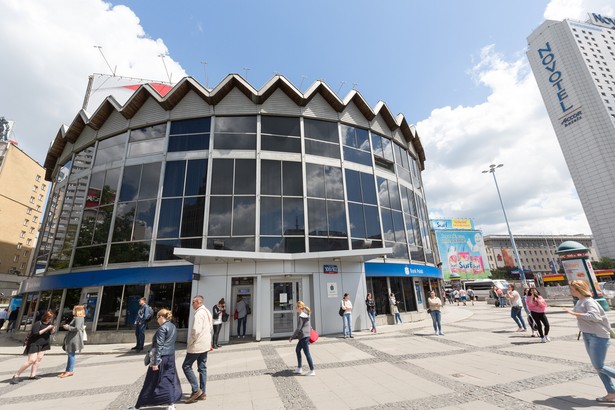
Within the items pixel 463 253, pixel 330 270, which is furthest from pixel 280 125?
pixel 463 253

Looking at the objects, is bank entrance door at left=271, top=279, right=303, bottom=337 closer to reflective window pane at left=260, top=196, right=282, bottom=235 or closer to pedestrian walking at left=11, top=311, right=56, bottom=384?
reflective window pane at left=260, top=196, right=282, bottom=235

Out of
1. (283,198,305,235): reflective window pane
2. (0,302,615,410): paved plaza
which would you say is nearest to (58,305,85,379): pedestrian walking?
(0,302,615,410): paved plaza

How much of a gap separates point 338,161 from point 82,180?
17.3 m

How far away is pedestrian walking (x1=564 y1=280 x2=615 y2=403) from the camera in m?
4.10

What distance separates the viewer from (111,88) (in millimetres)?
21891

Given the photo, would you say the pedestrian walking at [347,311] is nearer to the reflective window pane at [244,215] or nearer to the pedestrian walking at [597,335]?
the reflective window pane at [244,215]

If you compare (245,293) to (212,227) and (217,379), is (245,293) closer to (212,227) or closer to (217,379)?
(212,227)

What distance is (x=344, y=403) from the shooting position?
15.6ft

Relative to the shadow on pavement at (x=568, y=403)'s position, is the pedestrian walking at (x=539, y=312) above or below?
above

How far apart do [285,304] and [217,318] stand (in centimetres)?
332

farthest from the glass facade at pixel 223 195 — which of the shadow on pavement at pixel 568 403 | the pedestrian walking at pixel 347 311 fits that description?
the shadow on pavement at pixel 568 403

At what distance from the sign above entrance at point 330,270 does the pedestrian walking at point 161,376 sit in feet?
30.1

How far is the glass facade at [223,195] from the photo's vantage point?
1479cm

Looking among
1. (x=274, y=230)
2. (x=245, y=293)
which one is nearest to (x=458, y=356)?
(x=245, y=293)
